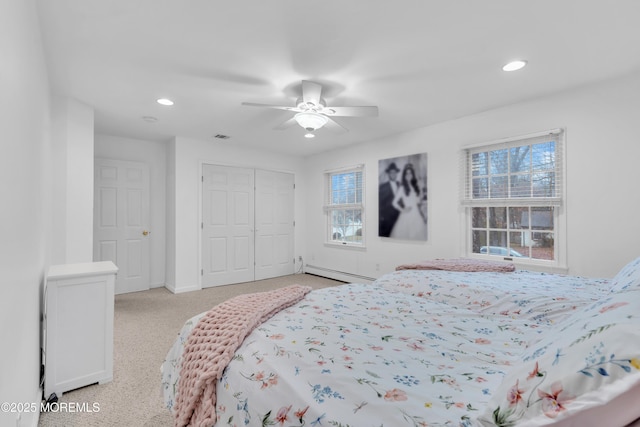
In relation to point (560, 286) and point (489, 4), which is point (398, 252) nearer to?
point (560, 286)

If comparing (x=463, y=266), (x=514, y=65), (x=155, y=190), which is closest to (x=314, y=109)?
(x=514, y=65)

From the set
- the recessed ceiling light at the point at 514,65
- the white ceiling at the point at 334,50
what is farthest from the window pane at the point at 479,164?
the recessed ceiling light at the point at 514,65

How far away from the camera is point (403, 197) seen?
444 cm

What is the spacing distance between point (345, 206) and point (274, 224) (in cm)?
142

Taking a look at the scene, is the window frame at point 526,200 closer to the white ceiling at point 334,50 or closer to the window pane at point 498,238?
the window pane at point 498,238

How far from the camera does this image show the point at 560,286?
2.02 meters

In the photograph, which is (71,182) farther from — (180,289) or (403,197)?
(403,197)

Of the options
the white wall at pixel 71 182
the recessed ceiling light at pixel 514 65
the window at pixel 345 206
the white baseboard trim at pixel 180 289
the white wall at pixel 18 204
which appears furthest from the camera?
the window at pixel 345 206

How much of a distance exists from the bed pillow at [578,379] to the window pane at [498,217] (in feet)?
10.1

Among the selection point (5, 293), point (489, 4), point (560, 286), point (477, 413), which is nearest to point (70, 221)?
point (5, 293)

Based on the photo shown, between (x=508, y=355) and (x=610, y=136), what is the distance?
279 centimetres

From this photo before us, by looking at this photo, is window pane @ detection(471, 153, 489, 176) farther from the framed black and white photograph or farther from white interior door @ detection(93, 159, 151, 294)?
white interior door @ detection(93, 159, 151, 294)

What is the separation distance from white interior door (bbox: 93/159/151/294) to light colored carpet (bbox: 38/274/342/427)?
40 centimetres

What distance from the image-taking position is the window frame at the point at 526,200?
3.05 metres
